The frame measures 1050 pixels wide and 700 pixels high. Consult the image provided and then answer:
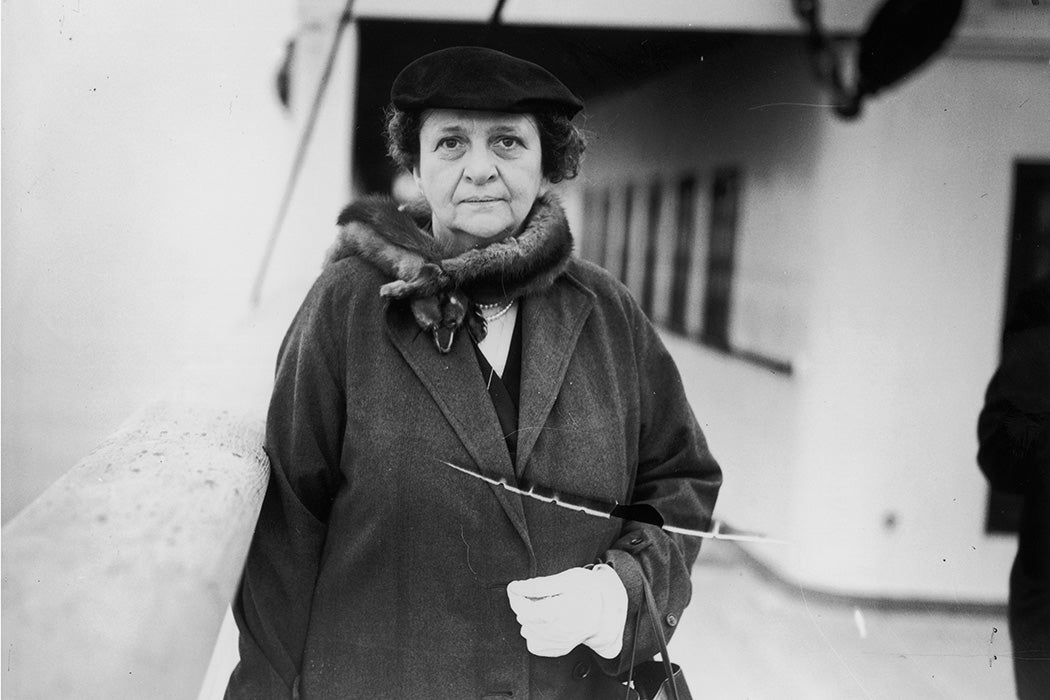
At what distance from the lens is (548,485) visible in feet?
5.13

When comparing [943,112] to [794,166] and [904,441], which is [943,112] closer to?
[794,166]

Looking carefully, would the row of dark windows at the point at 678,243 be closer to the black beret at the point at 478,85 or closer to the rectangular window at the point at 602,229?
the rectangular window at the point at 602,229

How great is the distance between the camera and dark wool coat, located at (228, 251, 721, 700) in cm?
154

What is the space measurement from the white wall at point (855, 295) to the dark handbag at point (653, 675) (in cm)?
27

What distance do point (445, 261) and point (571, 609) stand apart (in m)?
0.59

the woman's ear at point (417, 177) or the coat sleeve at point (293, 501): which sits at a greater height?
the woman's ear at point (417, 177)

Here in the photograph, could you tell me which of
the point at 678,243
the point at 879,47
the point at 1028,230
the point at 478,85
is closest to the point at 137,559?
the point at 478,85

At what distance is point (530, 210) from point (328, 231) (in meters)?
0.35

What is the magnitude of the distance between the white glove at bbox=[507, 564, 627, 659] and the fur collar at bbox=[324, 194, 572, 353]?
1.36 feet

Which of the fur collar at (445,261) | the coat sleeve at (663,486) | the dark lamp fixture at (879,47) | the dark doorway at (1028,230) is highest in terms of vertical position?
the dark lamp fixture at (879,47)

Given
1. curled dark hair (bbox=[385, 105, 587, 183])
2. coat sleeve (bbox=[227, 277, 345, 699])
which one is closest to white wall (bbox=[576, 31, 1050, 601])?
curled dark hair (bbox=[385, 105, 587, 183])

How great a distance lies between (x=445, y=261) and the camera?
5.02 feet

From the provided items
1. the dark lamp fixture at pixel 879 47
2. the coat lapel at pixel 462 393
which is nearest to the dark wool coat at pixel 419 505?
the coat lapel at pixel 462 393

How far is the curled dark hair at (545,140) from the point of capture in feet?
5.18
